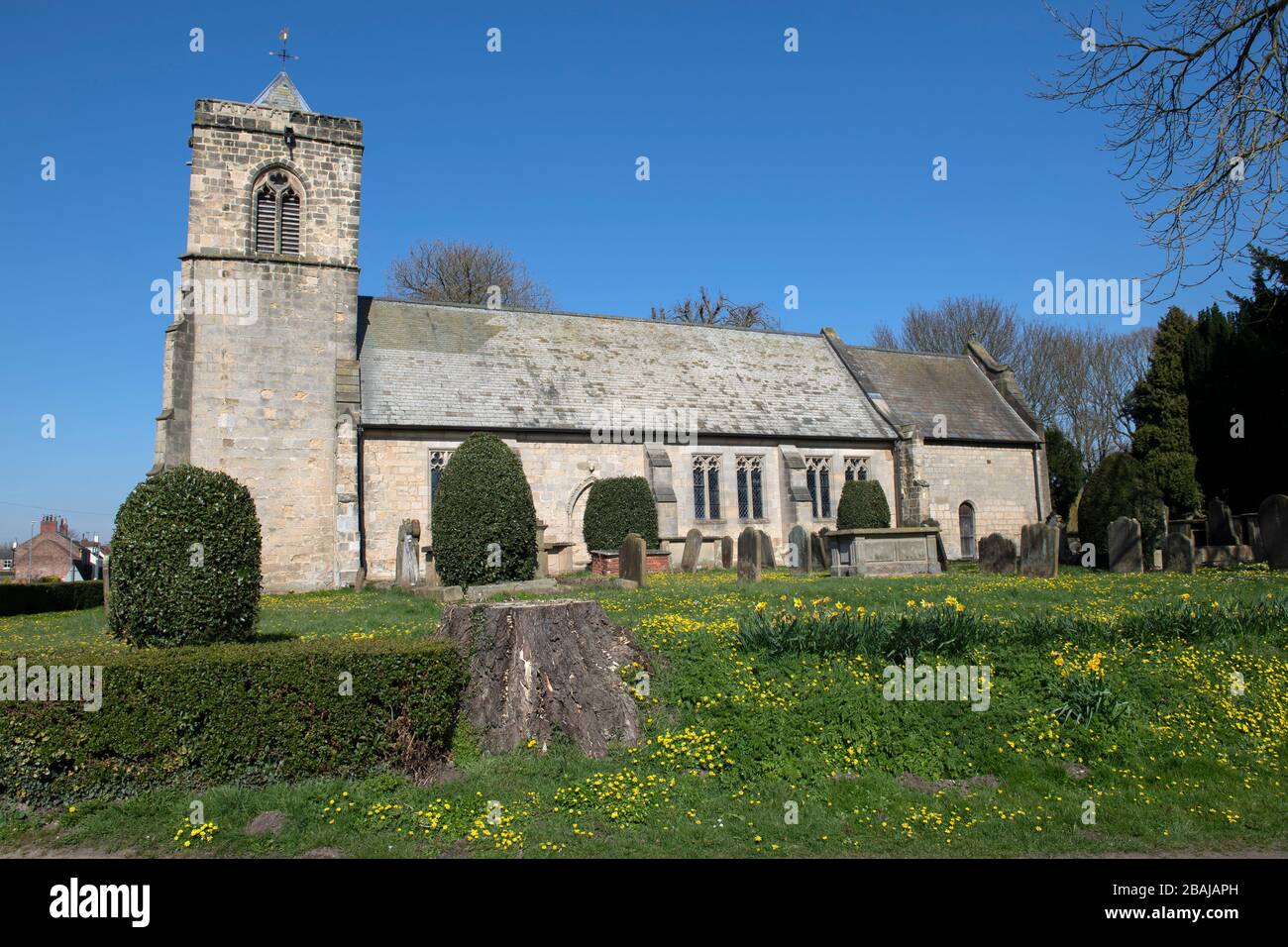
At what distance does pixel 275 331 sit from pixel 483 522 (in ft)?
31.9

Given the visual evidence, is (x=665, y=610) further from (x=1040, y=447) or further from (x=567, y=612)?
(x=1040, y=447)

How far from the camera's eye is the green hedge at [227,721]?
6.99m

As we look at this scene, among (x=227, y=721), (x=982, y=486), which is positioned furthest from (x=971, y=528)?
(x=227, y=721)

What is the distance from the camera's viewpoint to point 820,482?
28.9m

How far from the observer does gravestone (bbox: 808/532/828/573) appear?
2031 cm

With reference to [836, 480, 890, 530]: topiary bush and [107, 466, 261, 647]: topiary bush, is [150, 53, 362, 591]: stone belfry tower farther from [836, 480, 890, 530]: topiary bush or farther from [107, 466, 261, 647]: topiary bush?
[836, 480, 890, 530]: topiary bush

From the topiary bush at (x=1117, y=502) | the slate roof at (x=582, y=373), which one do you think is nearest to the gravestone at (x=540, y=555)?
the slate roof at (x=582, y=373)

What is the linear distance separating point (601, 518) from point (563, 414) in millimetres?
3516

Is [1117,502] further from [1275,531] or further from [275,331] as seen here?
[275,331]

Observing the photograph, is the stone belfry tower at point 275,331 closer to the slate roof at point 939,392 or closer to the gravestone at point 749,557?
the gravestone at point 749,557

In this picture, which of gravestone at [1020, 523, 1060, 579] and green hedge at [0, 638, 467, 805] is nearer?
green hedge at [0, 638, 467, 805]

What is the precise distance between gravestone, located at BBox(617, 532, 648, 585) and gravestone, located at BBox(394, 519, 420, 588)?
523cm

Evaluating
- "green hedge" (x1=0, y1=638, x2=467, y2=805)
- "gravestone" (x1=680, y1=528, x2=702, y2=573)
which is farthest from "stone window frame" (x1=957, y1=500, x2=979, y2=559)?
"green hedge" (x1=0, y1=638, x2=467, y2=805)
